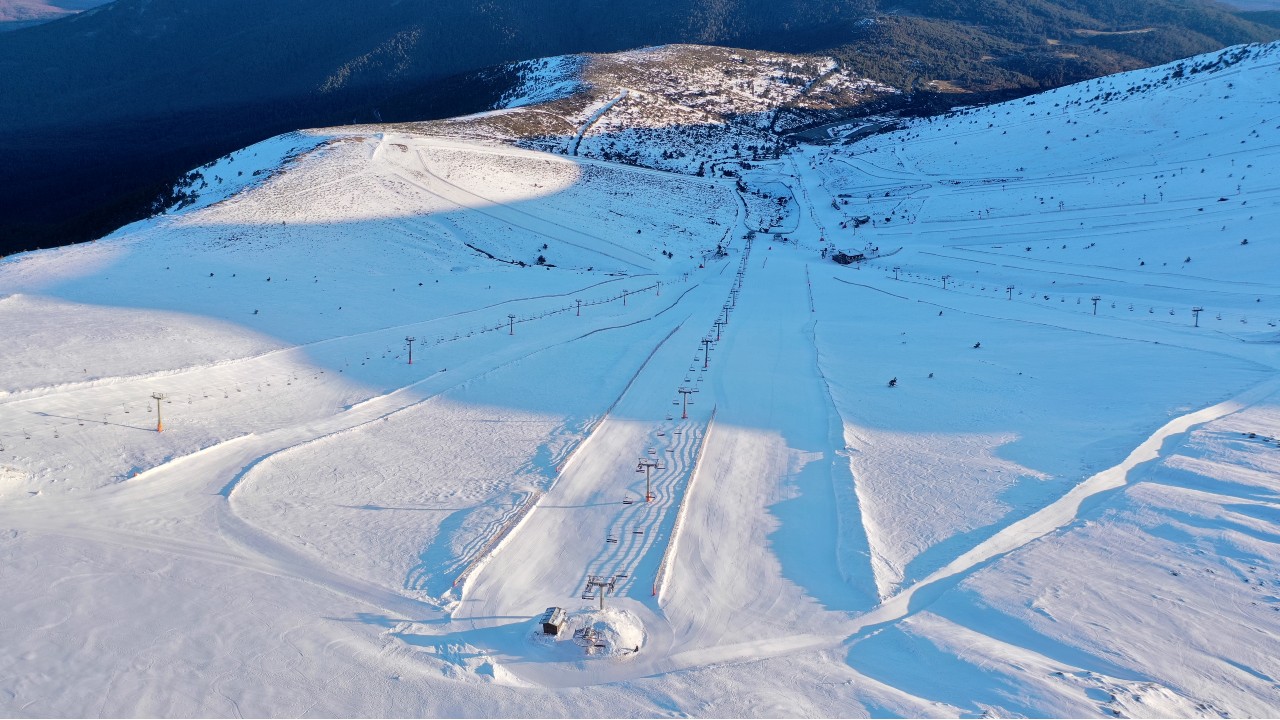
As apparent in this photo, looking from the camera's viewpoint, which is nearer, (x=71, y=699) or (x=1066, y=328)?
(x=71, y=699)

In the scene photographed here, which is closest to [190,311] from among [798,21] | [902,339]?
[902,339]

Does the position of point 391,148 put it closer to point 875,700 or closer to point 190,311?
point 190,311

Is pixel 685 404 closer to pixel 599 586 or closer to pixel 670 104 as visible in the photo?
pixel 599 586

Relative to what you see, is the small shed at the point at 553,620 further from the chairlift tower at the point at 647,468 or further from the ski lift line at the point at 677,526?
the chairlift tower at the point at 647,468

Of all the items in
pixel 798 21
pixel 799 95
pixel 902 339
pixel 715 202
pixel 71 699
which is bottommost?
pixel 71 699

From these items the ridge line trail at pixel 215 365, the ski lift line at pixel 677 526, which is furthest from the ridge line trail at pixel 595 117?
the ski lift line at pixel 677 526

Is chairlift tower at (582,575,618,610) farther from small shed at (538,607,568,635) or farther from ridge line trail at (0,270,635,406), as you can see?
ridge line trail at (0,270,635,406)

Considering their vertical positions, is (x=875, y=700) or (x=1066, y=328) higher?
(x=1066, y=328)
